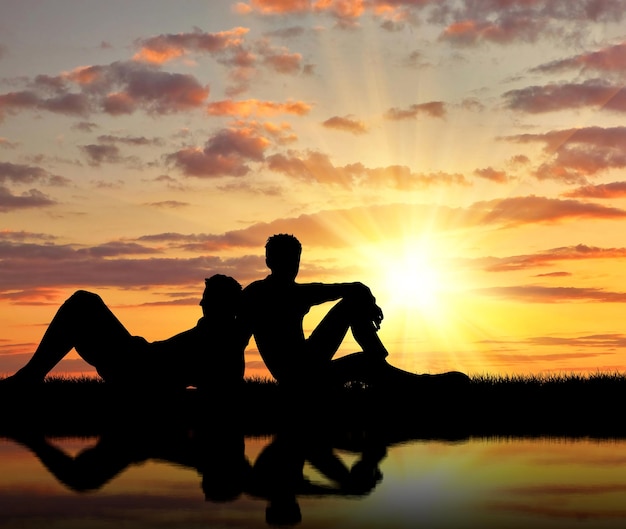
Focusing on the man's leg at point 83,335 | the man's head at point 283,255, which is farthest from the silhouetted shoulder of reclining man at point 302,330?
the man's leg at point 83,335

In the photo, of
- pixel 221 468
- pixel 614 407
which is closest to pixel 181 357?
pixel 221 468

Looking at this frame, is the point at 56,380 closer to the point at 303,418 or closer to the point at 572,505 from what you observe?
the point at 303,418

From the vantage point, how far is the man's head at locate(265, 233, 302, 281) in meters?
12.6

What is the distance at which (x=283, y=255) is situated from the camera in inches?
498

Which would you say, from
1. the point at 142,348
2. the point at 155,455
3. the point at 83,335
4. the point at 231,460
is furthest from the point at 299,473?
the point at 83,335

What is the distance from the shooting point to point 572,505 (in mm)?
7902

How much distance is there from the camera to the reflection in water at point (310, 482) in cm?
729

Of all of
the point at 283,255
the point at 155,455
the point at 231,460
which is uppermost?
the point at 283,255

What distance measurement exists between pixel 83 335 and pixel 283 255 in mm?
2880

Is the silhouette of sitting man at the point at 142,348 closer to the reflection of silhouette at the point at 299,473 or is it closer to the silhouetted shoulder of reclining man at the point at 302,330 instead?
the silhouetted shoulder of reclining man at the point at 302,330

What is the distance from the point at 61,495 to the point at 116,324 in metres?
4.66

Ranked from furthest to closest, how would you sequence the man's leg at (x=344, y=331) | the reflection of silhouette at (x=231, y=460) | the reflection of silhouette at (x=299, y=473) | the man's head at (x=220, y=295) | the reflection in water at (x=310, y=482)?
the man's leg at (x=344, y=331) → the man's head at (x=220, y=295) → the reflection of silhouette at (x=231, y=460) → the reflection of silhouette at (x=299, y=473) → the reflection in water at (x=310, y=482)

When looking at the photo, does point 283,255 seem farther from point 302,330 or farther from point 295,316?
point 302,330

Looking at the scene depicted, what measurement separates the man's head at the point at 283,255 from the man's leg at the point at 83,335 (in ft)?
7.21
